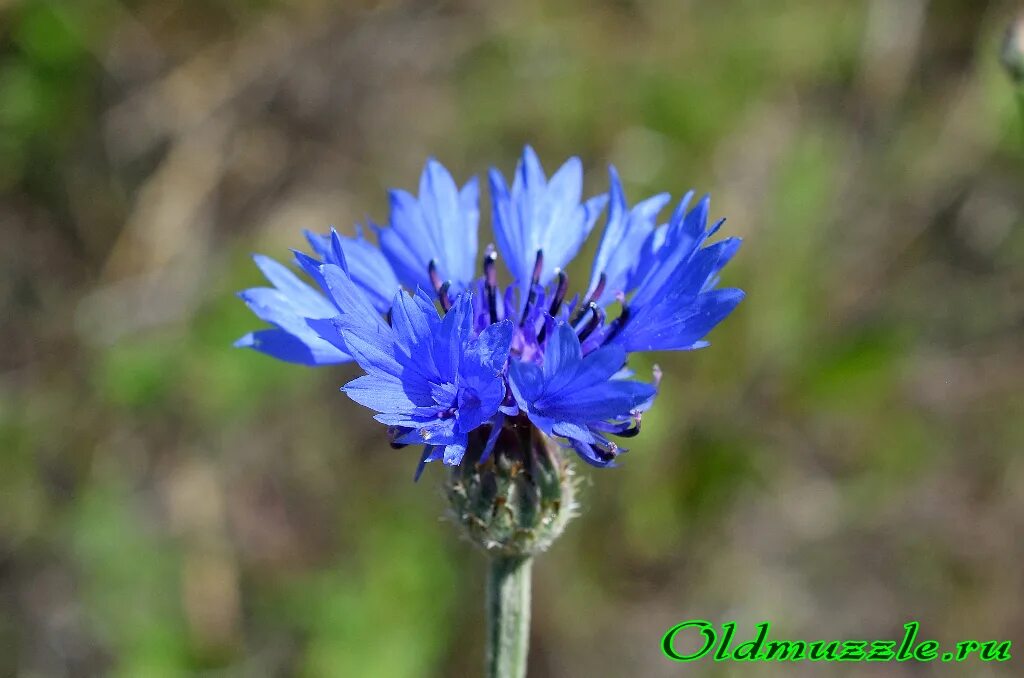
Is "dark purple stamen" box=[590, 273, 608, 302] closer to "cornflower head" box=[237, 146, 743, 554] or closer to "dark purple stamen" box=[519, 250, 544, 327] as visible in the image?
"cornflower head" box=[237, 146, 743, 554]

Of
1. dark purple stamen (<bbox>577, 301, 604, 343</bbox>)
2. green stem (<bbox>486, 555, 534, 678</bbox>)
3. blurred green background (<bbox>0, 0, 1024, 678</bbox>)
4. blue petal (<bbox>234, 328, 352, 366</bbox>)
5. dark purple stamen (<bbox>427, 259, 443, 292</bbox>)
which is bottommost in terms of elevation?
green stem (<bbox>486, 555, 534, 678</bbox>)

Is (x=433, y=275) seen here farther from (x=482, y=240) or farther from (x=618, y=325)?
(x=482, y=240)

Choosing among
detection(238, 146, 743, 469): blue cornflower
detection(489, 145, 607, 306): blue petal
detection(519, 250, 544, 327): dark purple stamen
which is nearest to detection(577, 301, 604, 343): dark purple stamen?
detection(238, 146, 743, 469): blue cornflower

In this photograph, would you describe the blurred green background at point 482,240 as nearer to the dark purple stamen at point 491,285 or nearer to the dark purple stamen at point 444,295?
the dark purple stamen at point 491,285

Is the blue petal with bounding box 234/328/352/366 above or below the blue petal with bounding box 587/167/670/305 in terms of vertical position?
below

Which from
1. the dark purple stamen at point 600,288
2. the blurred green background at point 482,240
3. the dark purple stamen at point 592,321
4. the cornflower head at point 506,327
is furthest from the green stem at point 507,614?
the blurred green background at point 482,240

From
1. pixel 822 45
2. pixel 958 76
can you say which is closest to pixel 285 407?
pixel 822 45
